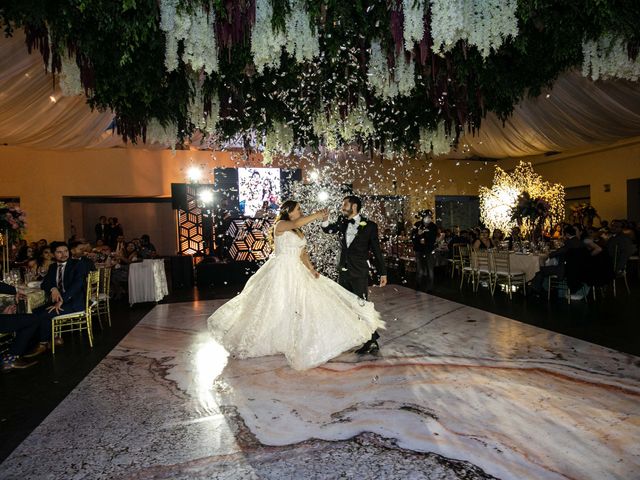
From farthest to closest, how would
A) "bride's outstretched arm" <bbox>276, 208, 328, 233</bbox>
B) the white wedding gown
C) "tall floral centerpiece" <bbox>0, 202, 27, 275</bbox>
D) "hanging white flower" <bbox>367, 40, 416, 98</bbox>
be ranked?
"tall floral centerpiece" <bbox>0, 202, 27, 275</bbox> → "hanging white flower" <bbox>367, 40, 416, 98</bbox> → "bride's outstretched arm" <bbox>276, 208, 328, 233</bbox> → the white wedding gown

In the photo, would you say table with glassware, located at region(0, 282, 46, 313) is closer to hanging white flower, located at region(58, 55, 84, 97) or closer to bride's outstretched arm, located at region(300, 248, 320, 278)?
hanging white flower, located at region(58, 55, 84, 97)

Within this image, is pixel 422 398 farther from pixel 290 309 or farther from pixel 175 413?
pixel 175 413

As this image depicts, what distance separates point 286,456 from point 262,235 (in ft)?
30.0

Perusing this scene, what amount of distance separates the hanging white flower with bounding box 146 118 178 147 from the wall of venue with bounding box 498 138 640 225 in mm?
12260

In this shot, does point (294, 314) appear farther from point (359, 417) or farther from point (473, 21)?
point (473, 21)

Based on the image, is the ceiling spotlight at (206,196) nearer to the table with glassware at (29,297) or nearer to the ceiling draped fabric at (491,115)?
the ceiling draped fabric at (491,115)

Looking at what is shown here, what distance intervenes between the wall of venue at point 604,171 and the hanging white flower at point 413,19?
38.1 feet

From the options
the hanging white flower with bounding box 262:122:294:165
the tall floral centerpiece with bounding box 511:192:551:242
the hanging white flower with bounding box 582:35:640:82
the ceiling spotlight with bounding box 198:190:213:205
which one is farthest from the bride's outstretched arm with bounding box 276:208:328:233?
the ceiling spotlight with bounding box 198:190:213:205

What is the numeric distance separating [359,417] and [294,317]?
1.39 meters

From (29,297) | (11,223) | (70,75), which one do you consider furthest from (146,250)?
(70,75)

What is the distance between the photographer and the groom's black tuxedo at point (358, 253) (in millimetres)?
4625

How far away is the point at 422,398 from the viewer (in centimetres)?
338

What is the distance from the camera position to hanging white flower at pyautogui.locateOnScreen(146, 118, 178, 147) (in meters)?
6.60

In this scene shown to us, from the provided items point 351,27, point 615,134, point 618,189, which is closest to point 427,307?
point 351,27
